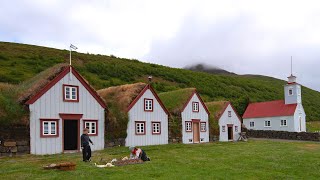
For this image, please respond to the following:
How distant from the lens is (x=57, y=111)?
86.5 ft

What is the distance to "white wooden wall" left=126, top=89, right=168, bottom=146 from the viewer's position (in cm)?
3212

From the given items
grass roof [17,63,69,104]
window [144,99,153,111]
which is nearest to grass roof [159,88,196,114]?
window [144,99,153,111]

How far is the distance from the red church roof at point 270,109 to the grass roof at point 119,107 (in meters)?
33.0

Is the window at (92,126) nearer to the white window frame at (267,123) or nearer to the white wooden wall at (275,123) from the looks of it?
the white wooden wall at (275,123)

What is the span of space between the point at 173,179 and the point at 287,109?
48.7 m

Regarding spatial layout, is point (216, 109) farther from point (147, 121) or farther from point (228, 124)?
point (147, 121)

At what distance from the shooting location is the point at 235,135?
47.2 m

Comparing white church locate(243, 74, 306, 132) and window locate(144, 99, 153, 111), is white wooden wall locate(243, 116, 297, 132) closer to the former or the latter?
white church locate(243, 74, 306, 132)

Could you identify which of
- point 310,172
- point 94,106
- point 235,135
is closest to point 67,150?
point 94,106

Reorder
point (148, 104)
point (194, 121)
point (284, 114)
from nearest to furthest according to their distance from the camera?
point (148, 104) → point (194, 121) → point (284, 114)

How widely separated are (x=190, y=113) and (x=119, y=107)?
10057 millimetres

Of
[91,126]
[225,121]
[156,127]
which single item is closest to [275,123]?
[225,121]

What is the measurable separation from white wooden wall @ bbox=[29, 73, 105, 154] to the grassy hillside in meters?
35.0

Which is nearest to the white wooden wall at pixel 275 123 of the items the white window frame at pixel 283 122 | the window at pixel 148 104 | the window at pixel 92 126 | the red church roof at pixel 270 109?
the white window frame at pixel 283 122
